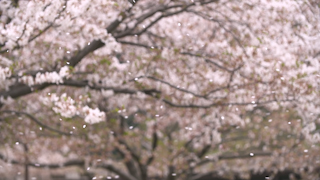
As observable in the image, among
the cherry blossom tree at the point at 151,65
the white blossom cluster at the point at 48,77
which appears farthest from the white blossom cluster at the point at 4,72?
the white blossom cluster at the point at 48,77

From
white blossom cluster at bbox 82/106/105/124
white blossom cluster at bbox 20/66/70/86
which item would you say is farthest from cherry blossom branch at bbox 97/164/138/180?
white blossom cluster at bbox 82/106/105/124

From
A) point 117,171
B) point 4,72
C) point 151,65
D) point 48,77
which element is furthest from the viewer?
point 117,171

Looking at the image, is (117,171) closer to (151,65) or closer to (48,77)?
(151,65)

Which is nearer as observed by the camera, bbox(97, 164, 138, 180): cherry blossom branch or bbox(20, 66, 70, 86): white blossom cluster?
bbox(20, 66, 70, 86): white blossom cluster

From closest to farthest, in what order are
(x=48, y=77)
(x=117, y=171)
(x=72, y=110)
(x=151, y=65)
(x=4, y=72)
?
1. (x=72, y=110)
2. (x=4, y=72)
3. (x=48, y=77)
4. (x=151, y=65)
5. (x=117, y=171)

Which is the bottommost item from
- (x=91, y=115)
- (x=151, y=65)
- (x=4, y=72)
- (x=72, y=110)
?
Answer: (x=151, y=65)

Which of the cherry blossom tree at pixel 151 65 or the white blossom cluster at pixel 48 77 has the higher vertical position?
the white blossom cluster at pixel 48 77

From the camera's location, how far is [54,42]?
7.46 m

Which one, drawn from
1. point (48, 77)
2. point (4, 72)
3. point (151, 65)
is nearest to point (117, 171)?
point (151, 65)

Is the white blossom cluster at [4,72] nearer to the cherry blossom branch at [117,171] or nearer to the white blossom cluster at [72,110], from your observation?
the white blossom cluster at [72,110]

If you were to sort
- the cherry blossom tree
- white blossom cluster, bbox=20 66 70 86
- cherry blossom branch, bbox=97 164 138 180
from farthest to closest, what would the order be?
cherry blossom branch, bbox=97 164 138 180, the cherry blossom tree, white blossom cluster, bbox=20 66 70 86

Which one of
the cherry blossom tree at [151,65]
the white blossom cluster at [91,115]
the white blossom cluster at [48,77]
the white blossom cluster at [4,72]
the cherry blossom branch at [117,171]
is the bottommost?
the cherry blossom branch at [117,171]

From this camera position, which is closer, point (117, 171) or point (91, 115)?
point (91, 115)

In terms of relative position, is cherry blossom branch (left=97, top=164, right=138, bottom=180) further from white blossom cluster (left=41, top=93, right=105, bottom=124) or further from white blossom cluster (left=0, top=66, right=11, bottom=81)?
white blossom cluster (left=0, top=66, right=11, bottom=81)
